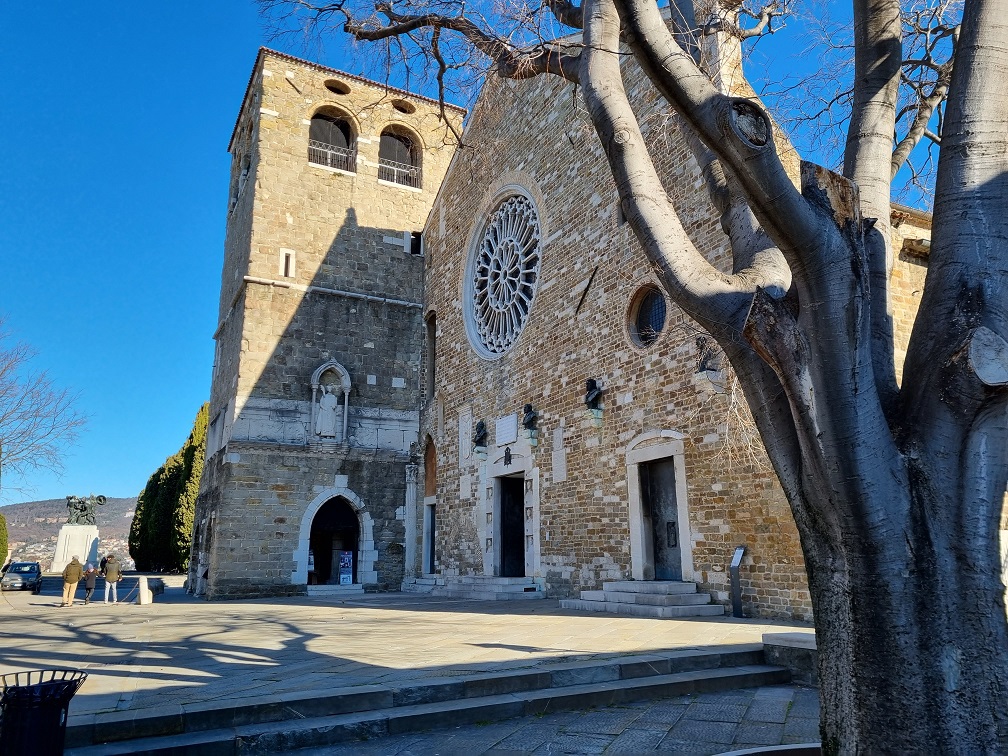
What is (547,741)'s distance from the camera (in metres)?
3.81

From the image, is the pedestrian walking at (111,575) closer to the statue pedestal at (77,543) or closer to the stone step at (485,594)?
the stone step at (485,594)

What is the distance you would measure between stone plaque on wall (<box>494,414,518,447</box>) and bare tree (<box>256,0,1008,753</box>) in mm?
10027

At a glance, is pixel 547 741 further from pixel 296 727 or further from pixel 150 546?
pixel 150 546

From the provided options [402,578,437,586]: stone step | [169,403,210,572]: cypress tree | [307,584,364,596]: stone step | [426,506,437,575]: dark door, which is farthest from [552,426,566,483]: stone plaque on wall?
[169,403,210,572]: cypress tree

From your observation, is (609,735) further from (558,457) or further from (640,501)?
(558,457)

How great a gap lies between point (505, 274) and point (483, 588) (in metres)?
6.20

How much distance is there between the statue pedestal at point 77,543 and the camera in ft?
88.5

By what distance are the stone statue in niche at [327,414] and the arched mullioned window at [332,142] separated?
6.12 m

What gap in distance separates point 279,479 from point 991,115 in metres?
14.7

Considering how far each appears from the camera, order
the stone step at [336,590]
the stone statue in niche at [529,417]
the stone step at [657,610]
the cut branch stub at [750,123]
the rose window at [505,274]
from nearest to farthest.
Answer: the cut branch stub at [750,123]
the stone step at [657,610]
the stone statue in niche at [529,417]
the rose window at [505,274]
the stone step at [336,590]

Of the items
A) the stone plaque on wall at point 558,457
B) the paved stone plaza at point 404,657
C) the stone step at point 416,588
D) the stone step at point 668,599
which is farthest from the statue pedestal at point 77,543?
the stone step at point 668,599

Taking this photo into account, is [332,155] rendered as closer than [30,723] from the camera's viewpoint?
No

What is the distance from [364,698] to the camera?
4.21 m

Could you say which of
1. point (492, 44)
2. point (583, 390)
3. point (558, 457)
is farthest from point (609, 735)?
point (558, 457)
